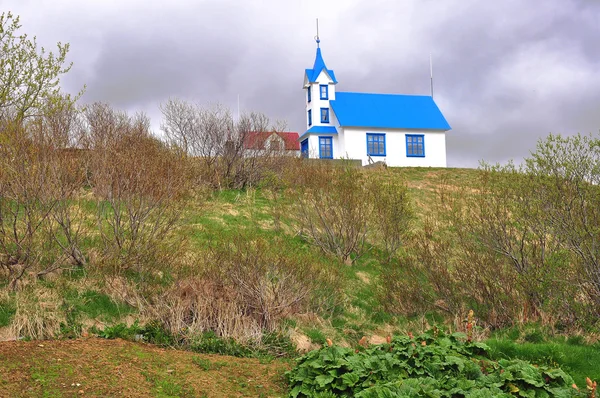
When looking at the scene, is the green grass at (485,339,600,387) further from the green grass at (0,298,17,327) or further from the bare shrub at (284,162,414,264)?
the green grass at (0,298,17,327)

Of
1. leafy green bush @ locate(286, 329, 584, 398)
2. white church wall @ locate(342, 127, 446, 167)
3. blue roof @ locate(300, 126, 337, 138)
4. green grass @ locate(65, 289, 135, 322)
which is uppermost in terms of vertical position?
blue roof @ locate(300, 126, 337, 138)

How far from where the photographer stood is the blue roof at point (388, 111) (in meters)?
33.9

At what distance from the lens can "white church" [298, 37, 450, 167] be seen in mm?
33531

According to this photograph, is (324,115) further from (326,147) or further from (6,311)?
(6,311)

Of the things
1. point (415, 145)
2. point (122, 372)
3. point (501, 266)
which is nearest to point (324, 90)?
point (415, 145)

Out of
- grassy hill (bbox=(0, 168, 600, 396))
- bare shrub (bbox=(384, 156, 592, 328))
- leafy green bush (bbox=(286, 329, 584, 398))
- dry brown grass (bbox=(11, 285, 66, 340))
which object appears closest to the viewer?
leafy green bush (bbox=(286, 329, 584, 398))

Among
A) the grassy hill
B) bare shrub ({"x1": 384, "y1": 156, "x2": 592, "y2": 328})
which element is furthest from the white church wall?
bare shrub ({"x1": 384, "y1": 156, "x2": 592, "y2": 328})

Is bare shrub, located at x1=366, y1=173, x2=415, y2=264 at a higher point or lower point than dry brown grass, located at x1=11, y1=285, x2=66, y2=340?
higher

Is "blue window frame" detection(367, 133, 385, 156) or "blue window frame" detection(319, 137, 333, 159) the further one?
"blue window frame" detection(319, 137, 333, 159)

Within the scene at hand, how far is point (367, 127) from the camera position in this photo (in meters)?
33.5

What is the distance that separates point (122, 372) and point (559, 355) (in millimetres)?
5521

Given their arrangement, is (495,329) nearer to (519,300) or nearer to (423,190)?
(519,300)

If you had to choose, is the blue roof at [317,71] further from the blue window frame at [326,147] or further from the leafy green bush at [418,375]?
the leafy green bush at [418,375]

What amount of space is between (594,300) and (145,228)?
8.20 meters
